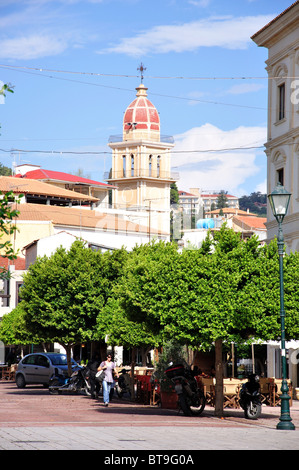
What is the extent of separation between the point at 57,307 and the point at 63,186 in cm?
6795

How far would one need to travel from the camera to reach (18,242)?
71.9 meters

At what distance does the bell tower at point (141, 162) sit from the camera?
365 ft

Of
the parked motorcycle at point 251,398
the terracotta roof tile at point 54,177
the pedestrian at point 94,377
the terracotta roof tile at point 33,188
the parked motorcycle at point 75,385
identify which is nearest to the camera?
the parked motorcycle at point 251,398

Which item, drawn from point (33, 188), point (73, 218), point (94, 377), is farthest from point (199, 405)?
point (33, 188)

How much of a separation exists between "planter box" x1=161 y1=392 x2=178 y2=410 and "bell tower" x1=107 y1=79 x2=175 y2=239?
85284mm

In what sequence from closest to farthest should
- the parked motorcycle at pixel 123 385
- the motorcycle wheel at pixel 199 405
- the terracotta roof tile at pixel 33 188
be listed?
the motorcycle wheel at pixel 199 405, the parked motorcycle at pixel 123 385, the terracotta roof tile at pixel 33 188

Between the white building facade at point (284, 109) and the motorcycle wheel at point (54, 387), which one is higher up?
the white building facade at point (284, 109)

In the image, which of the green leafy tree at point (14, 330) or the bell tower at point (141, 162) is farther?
the bell tower at point (141, 162)

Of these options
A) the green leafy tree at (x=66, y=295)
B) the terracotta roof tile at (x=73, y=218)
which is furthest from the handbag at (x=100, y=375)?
the terracotta roof tile at (x=73, y=218)

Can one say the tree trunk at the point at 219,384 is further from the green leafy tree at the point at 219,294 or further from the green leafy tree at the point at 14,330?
the green leafy tree at the point at 14,330

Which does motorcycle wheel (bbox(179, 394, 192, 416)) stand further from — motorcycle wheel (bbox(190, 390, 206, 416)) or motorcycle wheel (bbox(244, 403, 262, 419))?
motorcycle wheel (bbox(244, 403, 262, 419))

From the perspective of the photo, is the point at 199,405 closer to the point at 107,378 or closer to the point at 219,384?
the point at 219,384

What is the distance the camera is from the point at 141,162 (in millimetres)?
111875

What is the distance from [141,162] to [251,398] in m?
91.0
